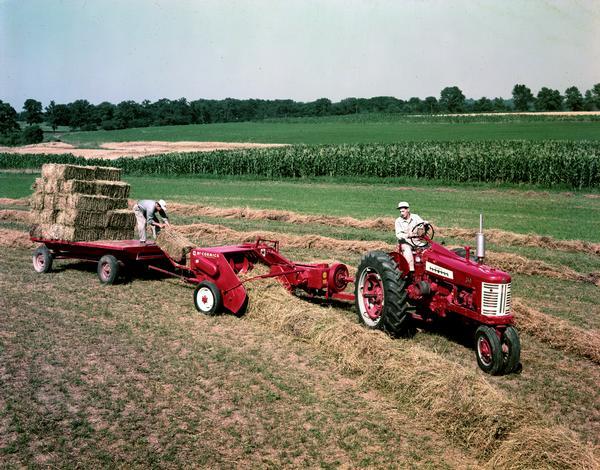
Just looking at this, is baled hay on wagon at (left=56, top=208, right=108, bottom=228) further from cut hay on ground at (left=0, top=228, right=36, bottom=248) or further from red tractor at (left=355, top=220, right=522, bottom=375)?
red tractor at (left=355, top=220, right=522, bottom=375)

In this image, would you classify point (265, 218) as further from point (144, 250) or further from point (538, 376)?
point (538, 376)

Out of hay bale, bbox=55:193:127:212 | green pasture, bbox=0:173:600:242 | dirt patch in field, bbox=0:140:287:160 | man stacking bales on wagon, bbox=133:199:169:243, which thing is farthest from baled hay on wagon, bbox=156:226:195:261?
dirt patch in field, bbox=0:140:287:160

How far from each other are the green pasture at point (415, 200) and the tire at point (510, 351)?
11305mm

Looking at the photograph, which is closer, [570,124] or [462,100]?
[570,124]

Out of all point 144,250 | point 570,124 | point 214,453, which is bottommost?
point 214,453

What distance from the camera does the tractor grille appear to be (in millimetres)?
8148

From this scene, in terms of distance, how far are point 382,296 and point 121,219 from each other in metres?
7.09

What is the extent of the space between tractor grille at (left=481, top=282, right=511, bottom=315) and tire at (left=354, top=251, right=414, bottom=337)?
4.32 feet

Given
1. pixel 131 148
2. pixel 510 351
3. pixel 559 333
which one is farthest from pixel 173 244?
pixel 131 148

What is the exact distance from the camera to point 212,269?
35.6 ft

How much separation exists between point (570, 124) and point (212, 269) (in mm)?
66951

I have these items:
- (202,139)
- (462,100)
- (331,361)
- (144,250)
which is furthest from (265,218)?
(462,100)

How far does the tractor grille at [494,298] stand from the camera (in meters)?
8.15

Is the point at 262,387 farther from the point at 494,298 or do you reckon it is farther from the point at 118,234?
the point at 118,234
